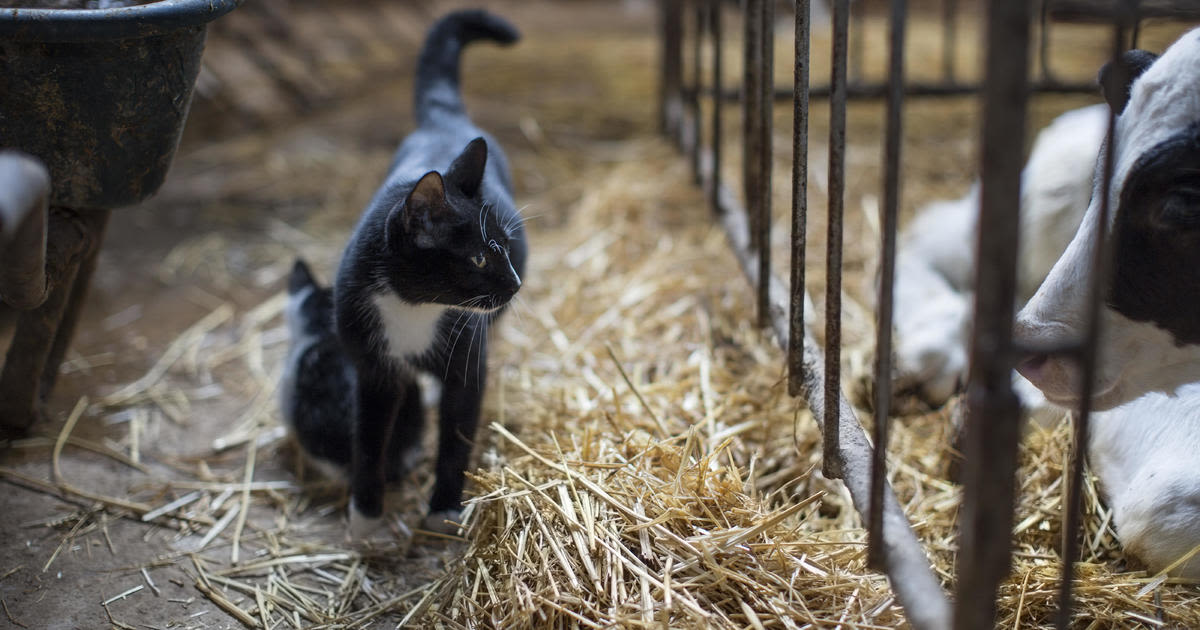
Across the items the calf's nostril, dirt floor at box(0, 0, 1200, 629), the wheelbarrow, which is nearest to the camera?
the calf's nostril

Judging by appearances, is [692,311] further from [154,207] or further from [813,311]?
[154,207]

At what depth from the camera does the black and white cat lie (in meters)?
2.17

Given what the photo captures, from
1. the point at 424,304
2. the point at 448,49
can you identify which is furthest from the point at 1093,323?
the point at 448,49

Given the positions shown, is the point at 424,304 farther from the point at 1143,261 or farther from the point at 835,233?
the point at 1143,261

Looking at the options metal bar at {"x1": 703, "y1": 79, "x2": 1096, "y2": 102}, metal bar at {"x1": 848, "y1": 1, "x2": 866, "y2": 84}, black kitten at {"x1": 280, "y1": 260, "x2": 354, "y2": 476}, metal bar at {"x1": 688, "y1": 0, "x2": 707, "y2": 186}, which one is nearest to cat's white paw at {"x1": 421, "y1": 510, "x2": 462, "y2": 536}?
black kitten at {"x1": 280, "y1": 260, "x2": 354, "y2": 476}

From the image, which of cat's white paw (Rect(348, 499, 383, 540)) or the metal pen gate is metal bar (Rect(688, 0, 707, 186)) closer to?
the metal pen gate

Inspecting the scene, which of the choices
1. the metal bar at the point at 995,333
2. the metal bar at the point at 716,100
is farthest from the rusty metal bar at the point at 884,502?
the metal bar at the point at 716,100

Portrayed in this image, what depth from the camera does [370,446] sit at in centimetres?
243

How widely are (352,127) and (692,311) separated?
133 inches

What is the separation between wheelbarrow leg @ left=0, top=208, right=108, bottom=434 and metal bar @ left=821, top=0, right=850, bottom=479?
5.89 ft

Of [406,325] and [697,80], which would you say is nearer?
[406,325]

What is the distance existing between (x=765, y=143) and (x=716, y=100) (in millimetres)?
967

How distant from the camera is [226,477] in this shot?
2740 millimetres

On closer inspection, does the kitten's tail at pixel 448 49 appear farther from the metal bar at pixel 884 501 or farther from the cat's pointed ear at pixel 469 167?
the metal bar at pixel 884 501
